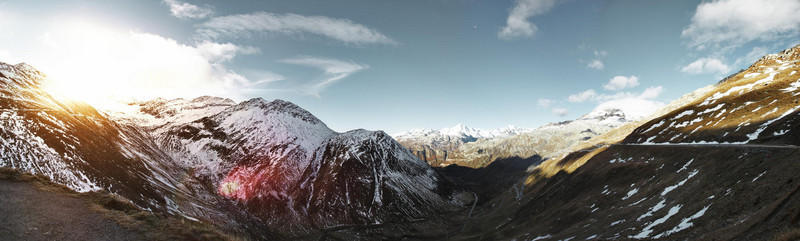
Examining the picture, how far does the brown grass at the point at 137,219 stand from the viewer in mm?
17312

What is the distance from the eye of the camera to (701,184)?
149 ft

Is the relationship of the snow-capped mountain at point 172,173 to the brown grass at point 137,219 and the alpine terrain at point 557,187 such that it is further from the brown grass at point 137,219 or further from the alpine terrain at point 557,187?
the brown grass at point 137,219

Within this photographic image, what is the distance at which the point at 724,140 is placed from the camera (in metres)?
65.8

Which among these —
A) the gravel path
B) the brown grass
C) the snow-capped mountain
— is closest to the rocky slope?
the brown grass

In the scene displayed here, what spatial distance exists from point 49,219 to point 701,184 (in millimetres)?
73364

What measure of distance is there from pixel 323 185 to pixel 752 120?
187434 millimetres

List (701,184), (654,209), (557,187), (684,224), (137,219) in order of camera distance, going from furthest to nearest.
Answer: (557,187) < (654,209) < (701,184) < (684,224) < (137,219)

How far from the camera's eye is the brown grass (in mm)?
17312

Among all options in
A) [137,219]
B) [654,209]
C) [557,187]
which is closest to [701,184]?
[654,209]

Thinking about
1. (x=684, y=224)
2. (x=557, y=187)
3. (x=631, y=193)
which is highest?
(x=684, y=224)

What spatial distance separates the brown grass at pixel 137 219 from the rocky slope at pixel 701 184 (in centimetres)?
3363

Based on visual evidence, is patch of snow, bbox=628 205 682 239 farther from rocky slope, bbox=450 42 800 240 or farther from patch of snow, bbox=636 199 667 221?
patch of snow, bbox=636 199 667 221

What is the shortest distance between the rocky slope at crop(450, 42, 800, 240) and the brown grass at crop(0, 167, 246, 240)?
33.6m

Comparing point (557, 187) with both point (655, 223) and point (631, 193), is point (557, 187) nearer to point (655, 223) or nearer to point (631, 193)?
point (631, 193)
